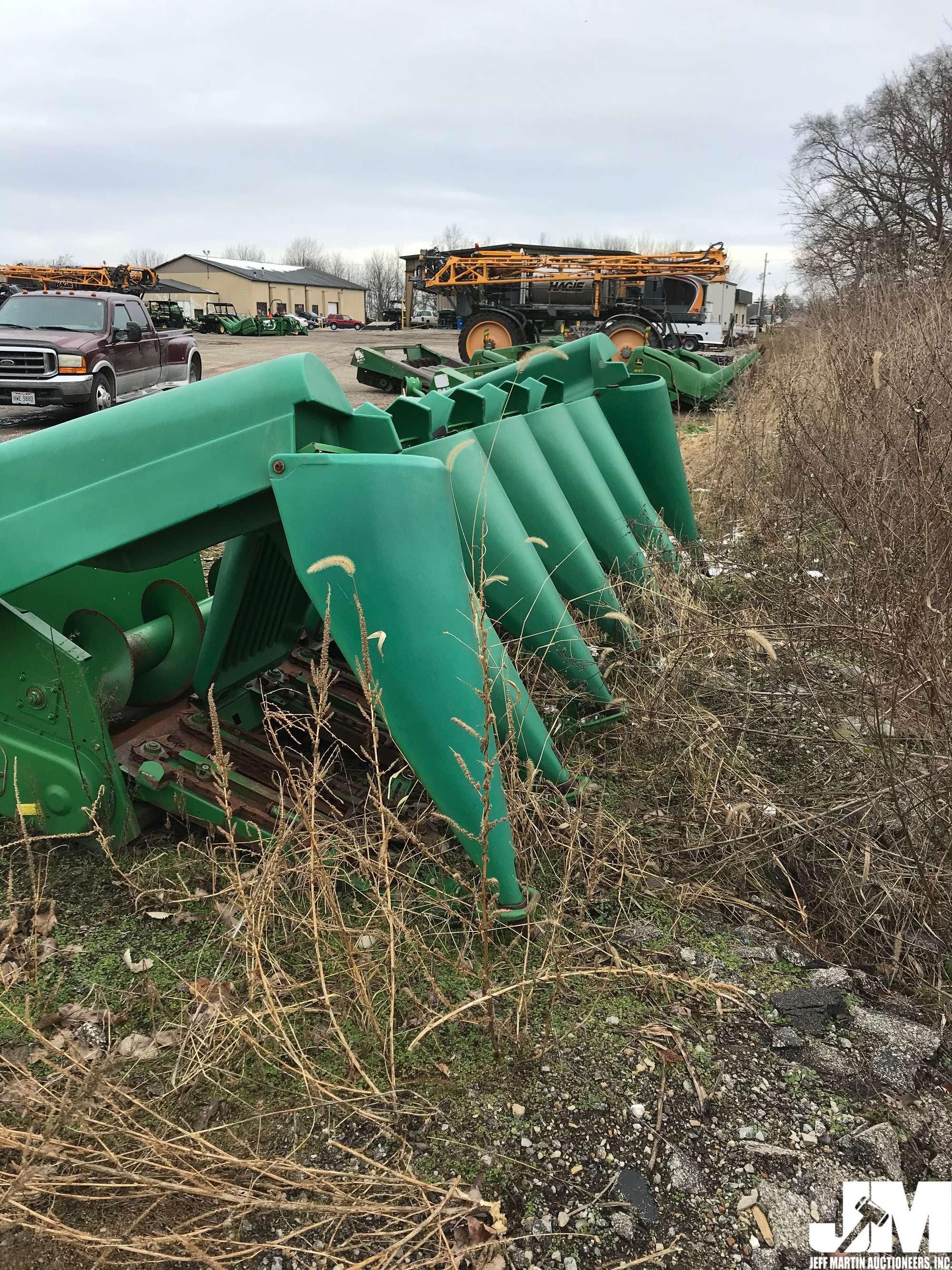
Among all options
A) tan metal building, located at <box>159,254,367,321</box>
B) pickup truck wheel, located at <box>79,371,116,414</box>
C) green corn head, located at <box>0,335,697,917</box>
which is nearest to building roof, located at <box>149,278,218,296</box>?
tan metal building, located at <box>159,254,367,321</box>

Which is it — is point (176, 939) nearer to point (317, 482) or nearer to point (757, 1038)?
point (317, 482)

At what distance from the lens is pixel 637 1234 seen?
5.12 feet

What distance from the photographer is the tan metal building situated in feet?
249

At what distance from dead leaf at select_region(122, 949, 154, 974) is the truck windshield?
11907 millimetres

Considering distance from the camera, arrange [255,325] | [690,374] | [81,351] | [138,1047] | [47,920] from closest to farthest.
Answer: [138,1047] < [47,920] < [81,351] < [690,374] < [255,325]

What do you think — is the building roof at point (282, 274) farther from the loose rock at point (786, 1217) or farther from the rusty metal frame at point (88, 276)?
the loose rock at point (786, 1217)

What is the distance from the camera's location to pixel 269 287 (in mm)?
76438

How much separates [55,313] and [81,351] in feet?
4.59

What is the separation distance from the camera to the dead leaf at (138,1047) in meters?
1.91

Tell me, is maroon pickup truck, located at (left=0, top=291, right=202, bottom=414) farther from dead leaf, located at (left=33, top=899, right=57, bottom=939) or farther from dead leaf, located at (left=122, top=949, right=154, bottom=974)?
dead leaf, located at (left=122, top=949, right=154, bottom=974)

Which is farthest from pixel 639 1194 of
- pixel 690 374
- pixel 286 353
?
pixel 286 353

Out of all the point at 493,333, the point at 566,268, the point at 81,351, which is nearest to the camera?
the point at 81,351

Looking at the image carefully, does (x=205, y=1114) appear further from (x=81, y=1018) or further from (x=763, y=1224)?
(x=763, y=1224)

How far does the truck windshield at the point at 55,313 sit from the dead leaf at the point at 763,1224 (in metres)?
13.1
